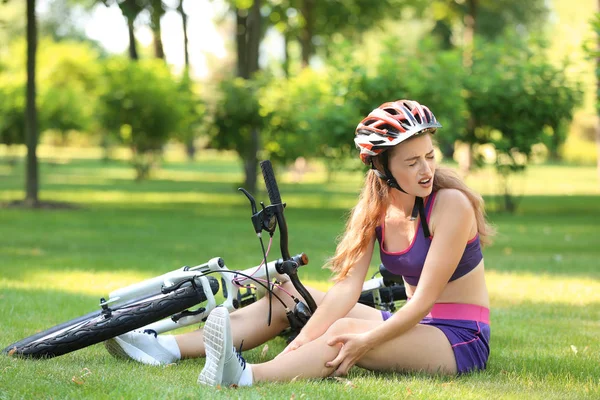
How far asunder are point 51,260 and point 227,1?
1842 centimetres

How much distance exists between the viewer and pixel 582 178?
1522 inches

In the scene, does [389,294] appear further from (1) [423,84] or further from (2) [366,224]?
(1) [423,84]

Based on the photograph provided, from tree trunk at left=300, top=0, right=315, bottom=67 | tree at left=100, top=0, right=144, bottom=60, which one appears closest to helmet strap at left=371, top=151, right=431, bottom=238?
tree at left=100, top=0, right=144, bottom=60

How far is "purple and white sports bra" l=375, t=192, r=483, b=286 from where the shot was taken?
487cm

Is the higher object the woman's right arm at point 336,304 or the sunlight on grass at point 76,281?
the woman's right arm at point 336,304

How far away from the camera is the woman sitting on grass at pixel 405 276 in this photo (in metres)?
4.68

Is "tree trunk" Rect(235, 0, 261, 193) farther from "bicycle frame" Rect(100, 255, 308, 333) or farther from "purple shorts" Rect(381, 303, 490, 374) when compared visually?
"purple shorts" Rect(381, 303, 490, 374)

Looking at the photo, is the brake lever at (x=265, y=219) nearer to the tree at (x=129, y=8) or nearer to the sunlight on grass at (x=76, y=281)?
the sunlight on grass at (x=76, y=281)

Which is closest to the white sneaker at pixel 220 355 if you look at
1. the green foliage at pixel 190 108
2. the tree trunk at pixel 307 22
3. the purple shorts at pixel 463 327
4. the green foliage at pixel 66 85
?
the purple shorts at pixel 463 327

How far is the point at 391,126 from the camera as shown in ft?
15.6

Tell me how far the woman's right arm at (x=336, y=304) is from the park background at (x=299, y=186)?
308mm

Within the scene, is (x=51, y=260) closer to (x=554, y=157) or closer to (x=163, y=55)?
(x=163, y=55)

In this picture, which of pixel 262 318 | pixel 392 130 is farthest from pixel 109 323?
pixel 392 130

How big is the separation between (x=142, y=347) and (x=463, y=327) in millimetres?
1772
